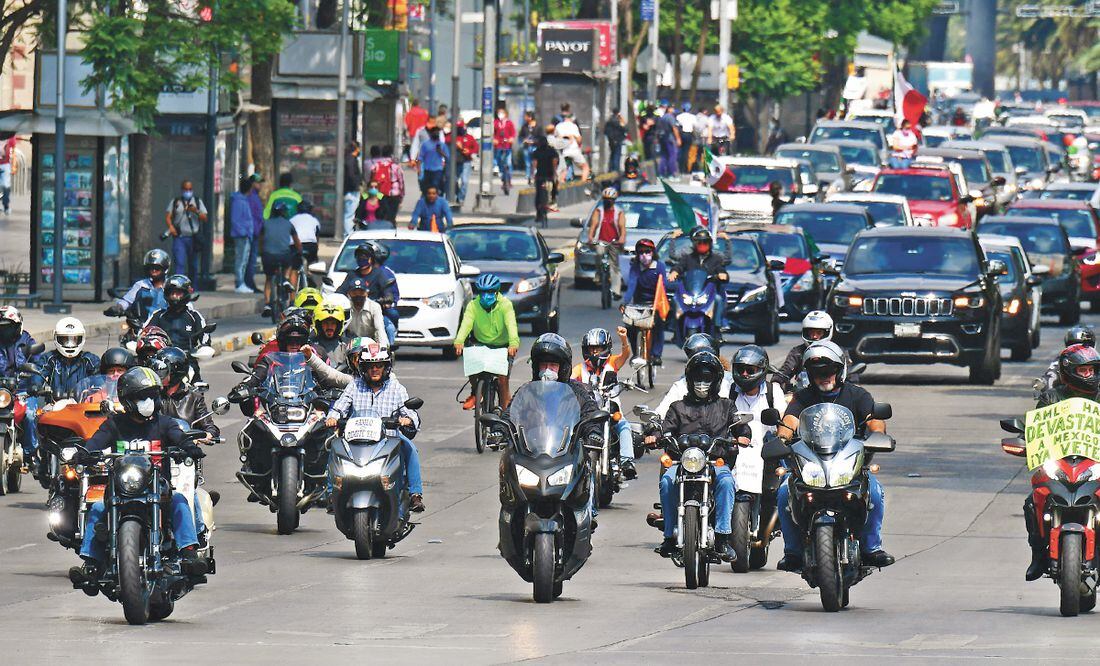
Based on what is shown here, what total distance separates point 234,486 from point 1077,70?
171365mm

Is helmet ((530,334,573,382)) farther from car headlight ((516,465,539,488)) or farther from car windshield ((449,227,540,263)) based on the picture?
car windshield ((449,227,540,263))

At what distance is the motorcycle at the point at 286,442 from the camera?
1816cm

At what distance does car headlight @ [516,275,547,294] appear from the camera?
3406 centimetres

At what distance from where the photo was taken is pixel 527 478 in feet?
47.0

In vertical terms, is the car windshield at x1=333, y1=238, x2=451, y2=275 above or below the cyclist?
below

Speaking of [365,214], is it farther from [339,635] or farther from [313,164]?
[339,635]

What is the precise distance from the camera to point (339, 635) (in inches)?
518

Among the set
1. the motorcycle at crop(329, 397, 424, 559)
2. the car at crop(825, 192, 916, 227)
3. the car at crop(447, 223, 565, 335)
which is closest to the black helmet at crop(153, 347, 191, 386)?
the motorcycle at crop(329, 397, 424, 559)

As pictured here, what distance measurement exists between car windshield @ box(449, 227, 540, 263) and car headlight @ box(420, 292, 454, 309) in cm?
349

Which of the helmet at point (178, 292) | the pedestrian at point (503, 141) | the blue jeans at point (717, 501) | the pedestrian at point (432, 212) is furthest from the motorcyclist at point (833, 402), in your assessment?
the pedestrian at point (503, 141)

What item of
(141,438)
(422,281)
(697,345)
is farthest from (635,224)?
(141,438)

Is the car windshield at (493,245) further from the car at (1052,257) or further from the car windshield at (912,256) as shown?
the car at (1052,257)

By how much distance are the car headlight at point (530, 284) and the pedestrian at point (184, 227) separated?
5373 mm

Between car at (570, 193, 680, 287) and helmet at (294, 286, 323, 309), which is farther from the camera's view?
car at (570, 193, 680, 287)
